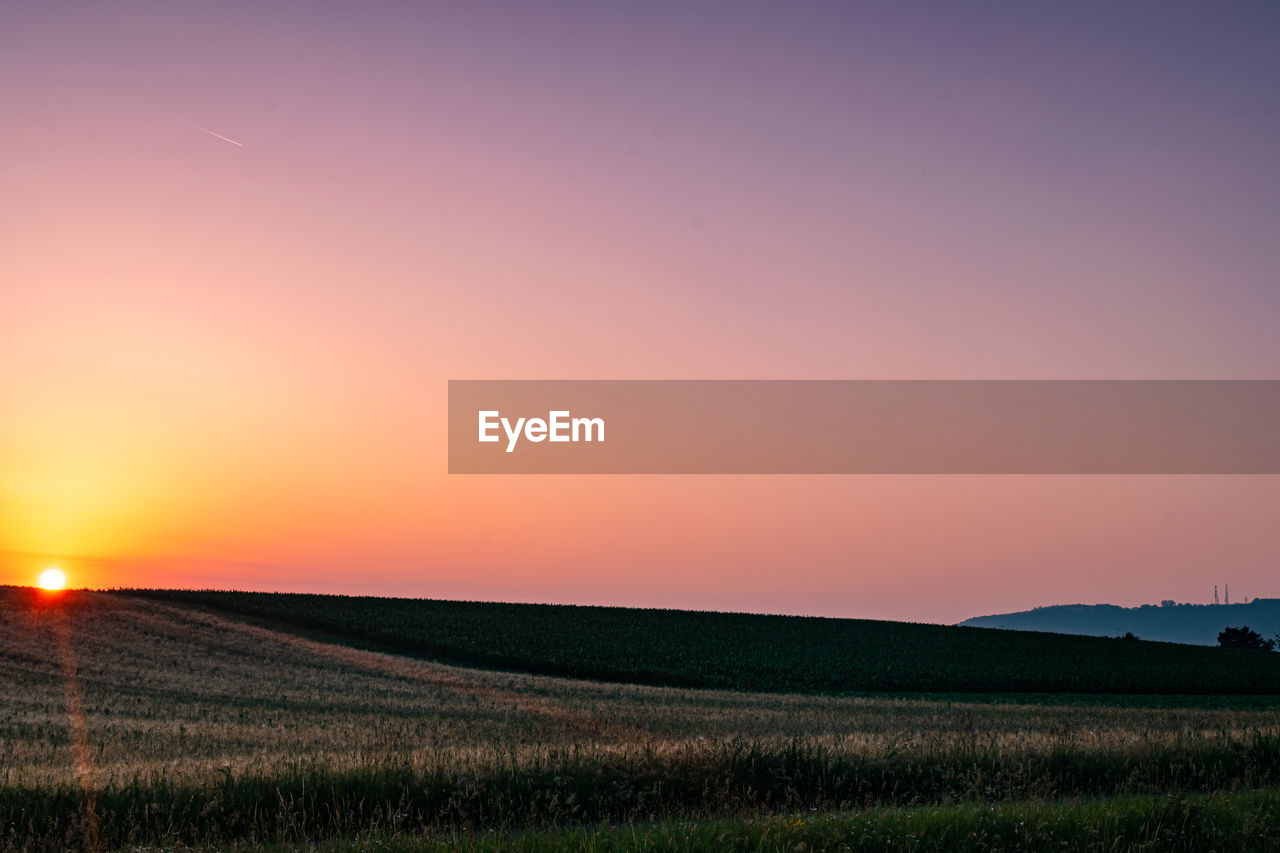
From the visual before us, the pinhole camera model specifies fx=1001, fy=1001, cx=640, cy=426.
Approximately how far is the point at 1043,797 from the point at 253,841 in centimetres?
1020

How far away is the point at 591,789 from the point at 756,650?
57.9 metres

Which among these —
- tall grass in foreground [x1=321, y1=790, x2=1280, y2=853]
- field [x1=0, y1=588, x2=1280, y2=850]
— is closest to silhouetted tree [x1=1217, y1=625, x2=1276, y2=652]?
field [x1=0, y1=588, x2=1280, y2=850]

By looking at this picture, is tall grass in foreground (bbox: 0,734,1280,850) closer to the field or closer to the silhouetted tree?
the field

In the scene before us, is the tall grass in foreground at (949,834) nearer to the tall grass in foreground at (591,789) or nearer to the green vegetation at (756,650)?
the tall grass in foreground at (591,789)

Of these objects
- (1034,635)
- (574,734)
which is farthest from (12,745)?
(1034,635)

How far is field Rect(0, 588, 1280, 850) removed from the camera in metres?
11.1

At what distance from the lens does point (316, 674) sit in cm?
4547

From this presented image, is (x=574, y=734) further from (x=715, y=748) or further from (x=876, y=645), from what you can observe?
(x=876, y=645)

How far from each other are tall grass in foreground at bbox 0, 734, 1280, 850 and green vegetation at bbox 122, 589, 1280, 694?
41809 millimetres

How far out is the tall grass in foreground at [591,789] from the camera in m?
12.2

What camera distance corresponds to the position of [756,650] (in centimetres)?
6969

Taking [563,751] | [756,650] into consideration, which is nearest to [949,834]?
[563,751]

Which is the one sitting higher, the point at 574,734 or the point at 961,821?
the point at 961,821

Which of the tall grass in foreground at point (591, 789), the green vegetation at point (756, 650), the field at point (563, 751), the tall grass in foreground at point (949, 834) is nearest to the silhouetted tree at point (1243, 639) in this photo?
the green vegetation at point (756, 650)
